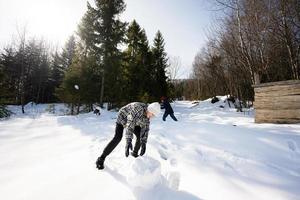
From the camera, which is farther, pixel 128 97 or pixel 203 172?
pixel 128 97

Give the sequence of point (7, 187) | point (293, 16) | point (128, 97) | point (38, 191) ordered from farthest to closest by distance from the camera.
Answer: point (128, 97) < point (293, 16) < point (7, 187) < point (38, 191)

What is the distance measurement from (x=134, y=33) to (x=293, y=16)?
1624 cm

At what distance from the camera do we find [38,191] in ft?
10.5

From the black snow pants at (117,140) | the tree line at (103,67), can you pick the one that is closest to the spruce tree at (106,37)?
the tree line at (103,67)

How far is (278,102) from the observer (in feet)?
23.0

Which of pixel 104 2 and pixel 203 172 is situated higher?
pixel 104 2

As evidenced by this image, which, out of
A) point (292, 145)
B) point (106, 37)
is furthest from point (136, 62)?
point (292, 145)

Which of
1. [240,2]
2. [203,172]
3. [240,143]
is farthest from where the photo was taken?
[240,2]

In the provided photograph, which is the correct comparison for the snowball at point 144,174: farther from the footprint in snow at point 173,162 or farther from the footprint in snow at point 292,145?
the footprint in snow at point 292,145

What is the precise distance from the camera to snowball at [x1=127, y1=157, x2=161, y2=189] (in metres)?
3.15

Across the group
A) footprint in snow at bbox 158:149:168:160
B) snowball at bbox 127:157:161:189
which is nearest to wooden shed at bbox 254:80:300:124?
footprint in snow at bbox 158:149:168:160

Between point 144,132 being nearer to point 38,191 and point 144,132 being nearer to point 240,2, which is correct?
point 38,191

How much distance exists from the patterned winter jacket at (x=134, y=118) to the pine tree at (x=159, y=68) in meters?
20.4

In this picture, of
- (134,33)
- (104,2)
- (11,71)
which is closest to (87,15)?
(104,2)
